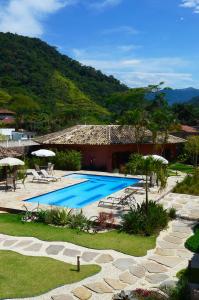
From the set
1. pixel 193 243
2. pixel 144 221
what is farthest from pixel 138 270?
pixel 144 221

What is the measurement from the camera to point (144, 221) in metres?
13.9

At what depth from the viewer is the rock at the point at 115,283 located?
9289mm

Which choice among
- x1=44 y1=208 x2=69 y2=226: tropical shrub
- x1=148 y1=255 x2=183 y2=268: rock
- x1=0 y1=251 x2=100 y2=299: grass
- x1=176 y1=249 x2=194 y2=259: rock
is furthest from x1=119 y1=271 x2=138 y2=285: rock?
x1=44 y1=208 x2=69 y2=226: tropical shrub

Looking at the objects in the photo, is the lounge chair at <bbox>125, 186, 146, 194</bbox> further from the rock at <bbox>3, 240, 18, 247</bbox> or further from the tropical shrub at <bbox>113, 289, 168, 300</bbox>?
the tropical shrub at <bbox>113, 289, 168, 300</bbox>

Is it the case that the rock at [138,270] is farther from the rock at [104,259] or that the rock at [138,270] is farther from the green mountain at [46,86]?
the green mountain at [46,86]

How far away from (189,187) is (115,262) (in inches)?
460

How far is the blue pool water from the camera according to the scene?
19.7 meters

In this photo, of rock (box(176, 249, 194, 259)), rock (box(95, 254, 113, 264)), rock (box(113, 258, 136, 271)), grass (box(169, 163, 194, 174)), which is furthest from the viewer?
grass (box(169, 163, 194, 174))

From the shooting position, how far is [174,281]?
9625 millimetres

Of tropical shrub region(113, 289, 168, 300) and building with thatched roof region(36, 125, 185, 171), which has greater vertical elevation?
building with thatched roof region(36, 125, 185, 171)

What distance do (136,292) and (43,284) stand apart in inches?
94.7

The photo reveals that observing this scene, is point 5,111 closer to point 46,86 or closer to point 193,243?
point 46,86

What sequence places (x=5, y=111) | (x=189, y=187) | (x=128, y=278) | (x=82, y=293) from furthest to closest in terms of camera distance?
1. (x=5, y=111)
2. (x=189, y=187)
3. (x=128, y=278)
4. (x=82, y=293)

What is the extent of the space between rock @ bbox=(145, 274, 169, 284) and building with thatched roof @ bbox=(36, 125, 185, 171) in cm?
2036
